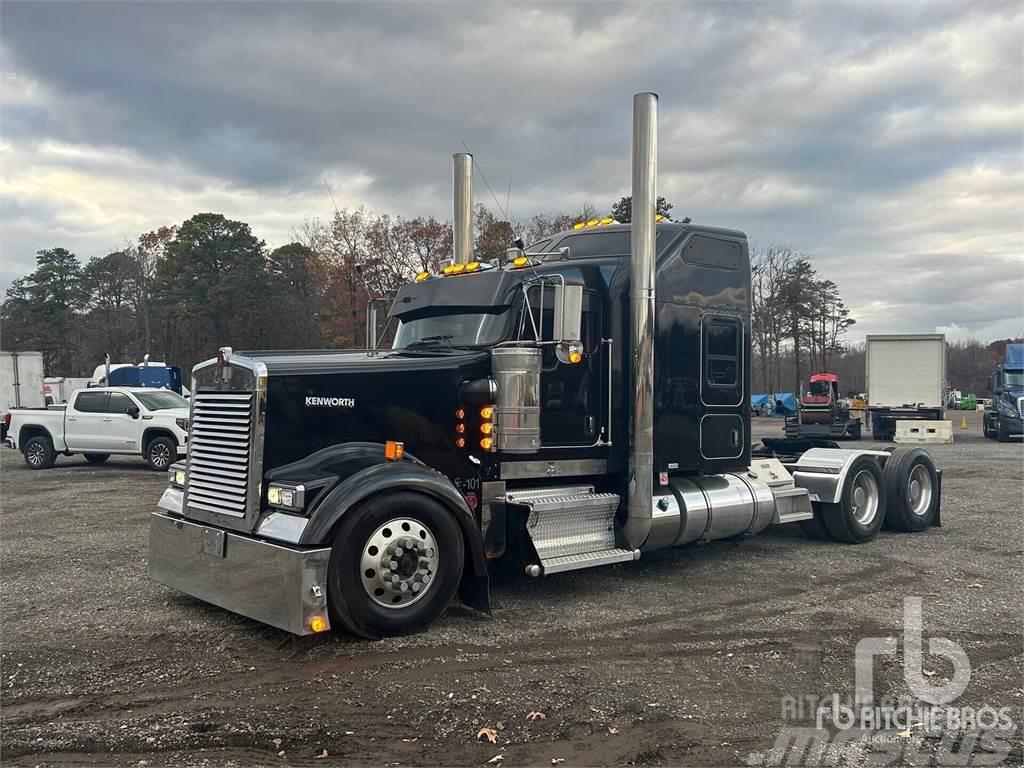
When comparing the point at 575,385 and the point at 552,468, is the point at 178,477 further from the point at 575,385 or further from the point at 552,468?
the point at 575,385

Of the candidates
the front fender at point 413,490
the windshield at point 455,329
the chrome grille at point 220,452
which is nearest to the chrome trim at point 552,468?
the front fender at point 413,490

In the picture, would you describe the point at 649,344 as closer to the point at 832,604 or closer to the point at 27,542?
the point at 832,604

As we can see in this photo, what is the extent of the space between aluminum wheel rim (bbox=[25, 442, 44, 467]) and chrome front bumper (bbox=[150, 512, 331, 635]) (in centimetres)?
1422

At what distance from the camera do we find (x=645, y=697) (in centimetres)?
467

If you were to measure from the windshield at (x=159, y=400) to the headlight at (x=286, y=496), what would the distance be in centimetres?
1352

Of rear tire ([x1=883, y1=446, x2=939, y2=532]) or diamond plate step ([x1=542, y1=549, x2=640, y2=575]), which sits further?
rear tire ([x1=883, y1=446, x2=939, y2=532])

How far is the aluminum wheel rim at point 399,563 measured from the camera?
214 inches

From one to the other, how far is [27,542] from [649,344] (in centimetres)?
753

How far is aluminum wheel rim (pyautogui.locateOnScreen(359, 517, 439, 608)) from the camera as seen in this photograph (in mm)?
5430

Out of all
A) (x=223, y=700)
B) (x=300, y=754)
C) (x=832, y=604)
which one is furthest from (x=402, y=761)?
(x=832, y=604)

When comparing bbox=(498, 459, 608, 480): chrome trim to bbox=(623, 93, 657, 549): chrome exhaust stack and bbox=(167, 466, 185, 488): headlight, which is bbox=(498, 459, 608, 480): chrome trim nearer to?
bbox=(623, 93, 657, 549): chrome exhaust stack

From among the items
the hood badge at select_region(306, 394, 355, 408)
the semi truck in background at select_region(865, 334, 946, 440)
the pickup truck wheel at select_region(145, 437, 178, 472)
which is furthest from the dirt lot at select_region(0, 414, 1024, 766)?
the semi truck in background at select_region(865, 334, 946, 440)

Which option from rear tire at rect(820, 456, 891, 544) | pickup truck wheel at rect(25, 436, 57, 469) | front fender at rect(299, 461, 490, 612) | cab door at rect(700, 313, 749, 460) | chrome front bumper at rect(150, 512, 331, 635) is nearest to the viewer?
chrome front bumper at rect(150, 512, 331, 635)

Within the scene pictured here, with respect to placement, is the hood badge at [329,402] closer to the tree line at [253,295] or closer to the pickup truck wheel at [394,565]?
→ the pickup truck wheel at [394,565]
